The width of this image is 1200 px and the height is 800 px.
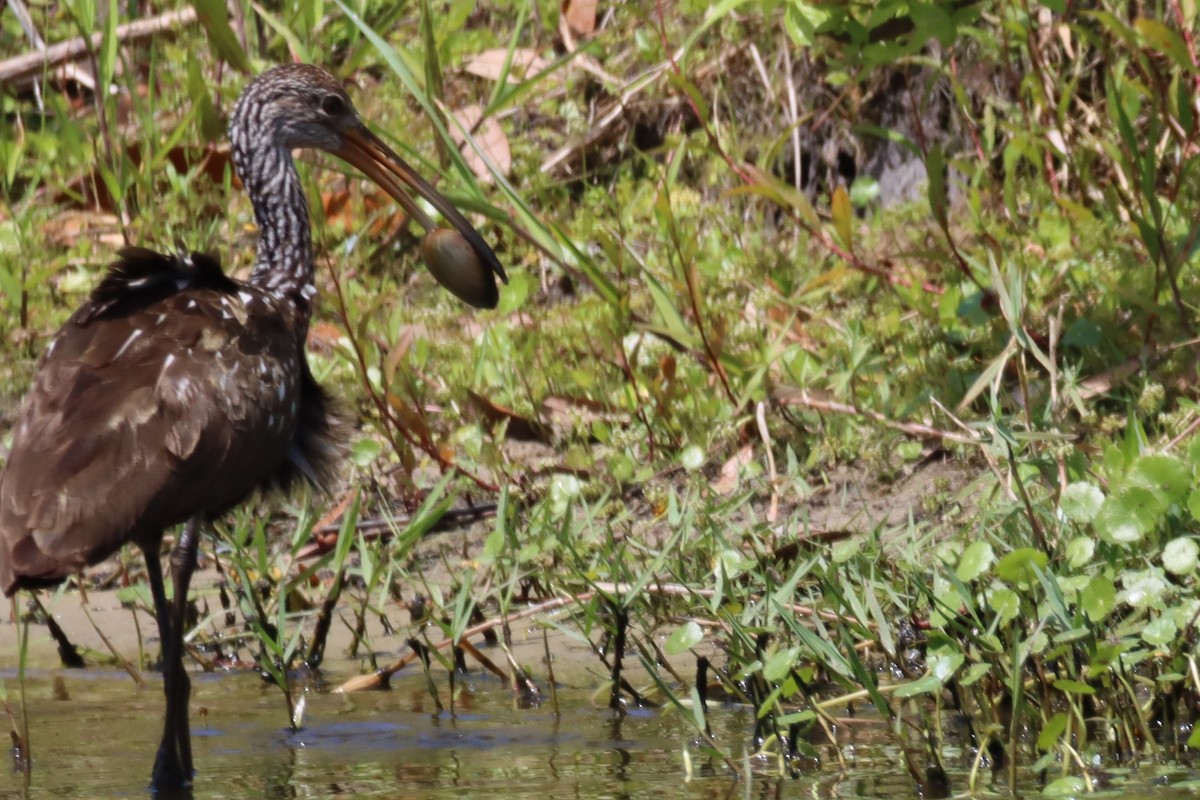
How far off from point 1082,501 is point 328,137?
2475 millimetres

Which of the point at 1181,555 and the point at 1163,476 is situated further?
the point at 1163,476

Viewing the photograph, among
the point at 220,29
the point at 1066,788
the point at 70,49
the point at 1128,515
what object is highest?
the point at 70,49

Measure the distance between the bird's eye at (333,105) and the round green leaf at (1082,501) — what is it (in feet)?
8.00

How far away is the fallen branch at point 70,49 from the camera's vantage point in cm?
771

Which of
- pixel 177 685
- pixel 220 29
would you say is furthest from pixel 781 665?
pixel 220 29

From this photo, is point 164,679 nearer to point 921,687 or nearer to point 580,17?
point 921,687

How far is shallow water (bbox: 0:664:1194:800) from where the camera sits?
376cm

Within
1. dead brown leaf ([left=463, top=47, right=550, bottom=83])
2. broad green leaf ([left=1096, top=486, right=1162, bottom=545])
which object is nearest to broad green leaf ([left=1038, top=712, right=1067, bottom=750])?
broad green leaf ([left=1096, top=486, right=1162, bottom=545])

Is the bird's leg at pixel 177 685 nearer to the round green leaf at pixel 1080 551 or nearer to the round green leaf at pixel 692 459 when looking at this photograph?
the round green leaf at pixel 692 459

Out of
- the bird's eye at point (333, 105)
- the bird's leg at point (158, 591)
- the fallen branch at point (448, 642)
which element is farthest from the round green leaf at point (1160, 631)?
the bird's eye at point (333, 105)

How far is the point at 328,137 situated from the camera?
525 centimetres

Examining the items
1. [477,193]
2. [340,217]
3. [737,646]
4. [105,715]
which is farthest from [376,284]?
[737,646]

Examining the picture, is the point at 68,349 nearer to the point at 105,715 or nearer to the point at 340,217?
the point at 105,715

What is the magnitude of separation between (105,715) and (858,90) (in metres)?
3.88
